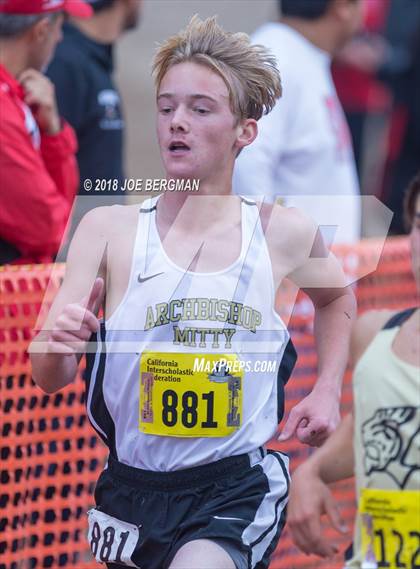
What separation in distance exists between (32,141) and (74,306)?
1510mm

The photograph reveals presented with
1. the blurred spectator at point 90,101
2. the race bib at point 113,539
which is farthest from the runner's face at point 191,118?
the blurred spectator at point 90,101

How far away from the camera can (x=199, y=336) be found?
305 centimetres

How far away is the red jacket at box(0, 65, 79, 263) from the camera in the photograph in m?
4.08

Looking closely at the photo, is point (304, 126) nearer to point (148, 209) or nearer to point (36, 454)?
point (36, 454)

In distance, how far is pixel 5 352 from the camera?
13.8 feet

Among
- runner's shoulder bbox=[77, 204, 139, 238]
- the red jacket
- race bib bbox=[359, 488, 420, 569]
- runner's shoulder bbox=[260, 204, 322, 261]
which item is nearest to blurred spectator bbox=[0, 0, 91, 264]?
the red jacket

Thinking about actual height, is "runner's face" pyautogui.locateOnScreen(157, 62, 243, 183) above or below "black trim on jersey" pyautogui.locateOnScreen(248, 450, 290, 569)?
above

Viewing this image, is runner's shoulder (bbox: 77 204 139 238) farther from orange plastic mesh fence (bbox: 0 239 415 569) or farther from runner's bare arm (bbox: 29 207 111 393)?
orange plastic mesh fence (bbox: 0 239 415 569)

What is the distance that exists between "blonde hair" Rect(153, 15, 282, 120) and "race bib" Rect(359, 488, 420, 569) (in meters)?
0.95

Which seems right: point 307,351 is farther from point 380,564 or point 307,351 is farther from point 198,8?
point 380,564

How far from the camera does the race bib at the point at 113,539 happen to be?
3182mm

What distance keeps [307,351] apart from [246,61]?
6.79ft

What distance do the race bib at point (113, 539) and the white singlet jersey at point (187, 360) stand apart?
0.52 ft

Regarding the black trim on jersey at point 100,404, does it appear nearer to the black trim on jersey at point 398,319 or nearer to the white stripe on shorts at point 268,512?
the white stripe on shorts at point 268,512
